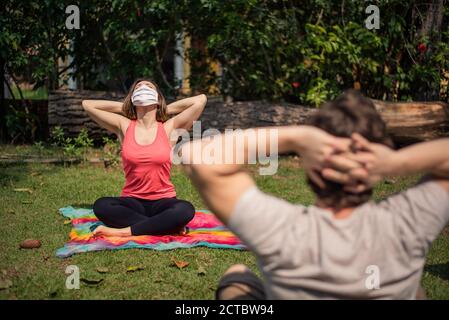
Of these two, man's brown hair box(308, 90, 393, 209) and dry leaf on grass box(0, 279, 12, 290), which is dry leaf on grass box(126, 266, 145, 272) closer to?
dry leaf on grass box(0, 279, 12, 290)

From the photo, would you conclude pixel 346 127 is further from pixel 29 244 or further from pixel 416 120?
pixel 416 120

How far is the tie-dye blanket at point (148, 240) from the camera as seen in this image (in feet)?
14.5

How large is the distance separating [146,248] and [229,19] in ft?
16.1

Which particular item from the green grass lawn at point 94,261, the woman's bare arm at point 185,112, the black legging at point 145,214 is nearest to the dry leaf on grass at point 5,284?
the green grass lawn at point 94,261

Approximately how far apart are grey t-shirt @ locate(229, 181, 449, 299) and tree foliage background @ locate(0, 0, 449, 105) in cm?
646

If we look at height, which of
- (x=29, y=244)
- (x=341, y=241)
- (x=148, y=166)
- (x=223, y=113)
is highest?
(x=223, y=113)

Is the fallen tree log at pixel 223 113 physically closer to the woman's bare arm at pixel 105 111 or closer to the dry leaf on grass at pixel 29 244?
the woman's bare arm at pixel 105 111

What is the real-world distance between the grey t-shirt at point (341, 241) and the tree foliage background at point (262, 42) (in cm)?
646

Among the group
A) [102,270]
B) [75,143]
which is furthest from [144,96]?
[75,143]

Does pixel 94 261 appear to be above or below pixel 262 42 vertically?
below

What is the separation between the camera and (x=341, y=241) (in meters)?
2.00

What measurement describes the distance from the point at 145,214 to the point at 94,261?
2.95 ft

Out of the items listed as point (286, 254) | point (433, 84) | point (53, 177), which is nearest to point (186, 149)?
point (286, 254)

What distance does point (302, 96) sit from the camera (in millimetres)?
8812
